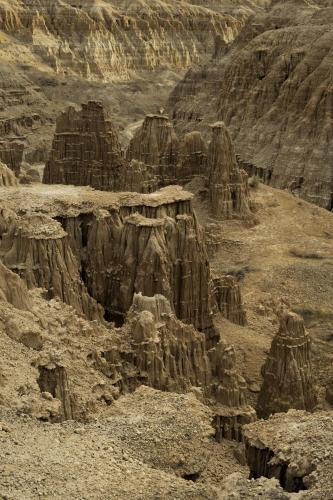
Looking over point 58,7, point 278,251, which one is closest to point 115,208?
point 278,251

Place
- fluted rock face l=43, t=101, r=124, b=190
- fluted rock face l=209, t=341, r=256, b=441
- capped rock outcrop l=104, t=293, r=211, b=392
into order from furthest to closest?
1. fluted rock face l=43, t=101, r=124, b=190
2. fluted rock face l=209, t=341, r=256, b=441
3. capped rock outcrop l=104, t=293, r=211, b=392

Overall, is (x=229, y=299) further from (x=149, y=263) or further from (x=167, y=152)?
(x=167, y=152)

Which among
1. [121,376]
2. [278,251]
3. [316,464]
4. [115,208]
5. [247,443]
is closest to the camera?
[316,464]

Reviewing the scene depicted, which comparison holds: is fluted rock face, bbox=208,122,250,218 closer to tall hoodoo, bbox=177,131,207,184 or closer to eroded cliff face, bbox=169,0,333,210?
tall hoodoo, bbox=177,131,207,184

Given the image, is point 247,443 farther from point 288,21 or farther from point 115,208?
point 288,21

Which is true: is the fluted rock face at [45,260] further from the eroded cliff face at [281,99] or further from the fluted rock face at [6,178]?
the eroded cliff face at [281,99]

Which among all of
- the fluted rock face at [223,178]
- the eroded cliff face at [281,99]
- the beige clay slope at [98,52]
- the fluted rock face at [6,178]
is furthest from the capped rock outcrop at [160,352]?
the beige clay slope at [98,52]

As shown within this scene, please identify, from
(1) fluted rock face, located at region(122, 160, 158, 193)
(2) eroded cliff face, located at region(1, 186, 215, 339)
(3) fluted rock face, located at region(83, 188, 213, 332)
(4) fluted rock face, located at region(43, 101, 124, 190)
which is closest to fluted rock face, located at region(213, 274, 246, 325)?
(2) eroded cliff face, located at region(1, 186, 215, 339)
